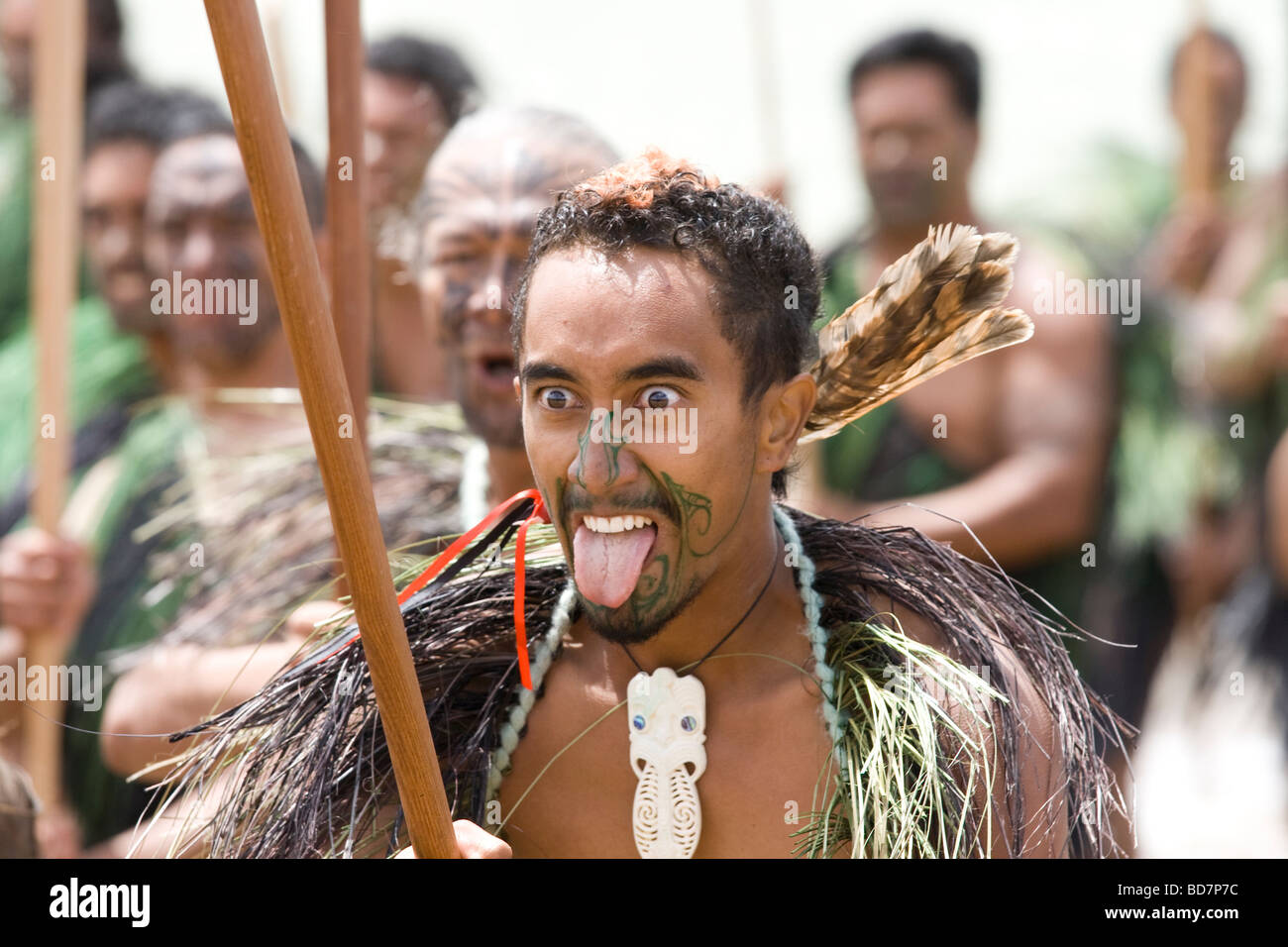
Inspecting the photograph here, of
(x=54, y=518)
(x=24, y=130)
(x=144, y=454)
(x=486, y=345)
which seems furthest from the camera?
(x=24, y=130)

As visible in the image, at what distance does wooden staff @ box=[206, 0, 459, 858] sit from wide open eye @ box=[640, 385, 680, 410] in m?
0.33

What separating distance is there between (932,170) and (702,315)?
2.70 meters

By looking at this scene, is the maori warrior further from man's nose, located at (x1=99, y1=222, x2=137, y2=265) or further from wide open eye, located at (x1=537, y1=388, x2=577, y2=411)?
man's nose, located at (x1=99, y1=222, x2=137, y2=265)

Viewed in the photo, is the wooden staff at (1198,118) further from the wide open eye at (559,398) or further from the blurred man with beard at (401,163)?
the wide open eye at (559,398)

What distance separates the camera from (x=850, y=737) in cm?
191

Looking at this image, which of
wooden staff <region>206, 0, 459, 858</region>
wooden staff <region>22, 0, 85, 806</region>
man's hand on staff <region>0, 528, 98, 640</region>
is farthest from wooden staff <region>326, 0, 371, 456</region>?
man's hand on staff <region>0, 528, 98, 640</region>

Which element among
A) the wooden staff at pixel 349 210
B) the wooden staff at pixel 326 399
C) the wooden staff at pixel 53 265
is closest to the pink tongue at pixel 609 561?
the wooden staff at pixel 326 399

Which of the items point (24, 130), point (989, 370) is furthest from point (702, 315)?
point (24, 130)

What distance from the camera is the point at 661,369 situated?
5.94ft

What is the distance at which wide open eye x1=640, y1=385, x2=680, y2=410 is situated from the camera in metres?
1.83

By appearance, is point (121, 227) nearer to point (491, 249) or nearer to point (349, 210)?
point (491, 249)

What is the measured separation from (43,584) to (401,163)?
1.54 metres

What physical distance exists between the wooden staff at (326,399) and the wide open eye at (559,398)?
28cm
